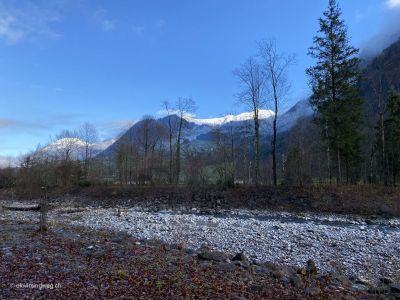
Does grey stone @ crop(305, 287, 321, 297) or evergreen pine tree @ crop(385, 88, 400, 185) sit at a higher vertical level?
evergreen pine tree @ crop(385, 88, 400, 185)

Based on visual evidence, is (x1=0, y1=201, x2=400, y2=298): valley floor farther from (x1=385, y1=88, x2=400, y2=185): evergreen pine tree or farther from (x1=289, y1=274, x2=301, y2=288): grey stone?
(x1=385, y1=88, x2=400, y2=185): evergreen pine tree

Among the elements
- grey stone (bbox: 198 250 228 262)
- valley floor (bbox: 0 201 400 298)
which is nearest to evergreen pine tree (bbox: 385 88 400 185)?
valley floor (bbox: 0 201 400 298)

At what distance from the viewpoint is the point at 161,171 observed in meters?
54.6

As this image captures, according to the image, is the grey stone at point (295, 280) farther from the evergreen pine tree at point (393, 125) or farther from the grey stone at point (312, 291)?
the evergreen pine tree at point (393, 125)

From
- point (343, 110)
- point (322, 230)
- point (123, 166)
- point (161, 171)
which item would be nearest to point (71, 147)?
point (123, 166)

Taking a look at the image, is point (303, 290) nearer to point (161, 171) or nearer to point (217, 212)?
point (217, 212)

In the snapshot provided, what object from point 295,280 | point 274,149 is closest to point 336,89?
point 274,149

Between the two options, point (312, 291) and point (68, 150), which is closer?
point (312, 291)

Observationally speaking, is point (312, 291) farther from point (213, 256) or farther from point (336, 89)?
point (336, 89)

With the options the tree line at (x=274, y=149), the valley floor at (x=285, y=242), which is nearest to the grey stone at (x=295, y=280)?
the valley floor at (x=285, y=242)

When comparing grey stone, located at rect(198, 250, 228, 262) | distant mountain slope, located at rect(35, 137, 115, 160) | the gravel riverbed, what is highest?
distant mountain slope, located at rect(35, 137, 115, 160)


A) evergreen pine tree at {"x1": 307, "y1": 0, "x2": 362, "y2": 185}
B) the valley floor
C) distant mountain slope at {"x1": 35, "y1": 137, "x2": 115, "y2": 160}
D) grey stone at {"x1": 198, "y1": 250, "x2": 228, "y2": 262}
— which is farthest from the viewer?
distant mountain slope at {"x1": 35, "y1": 137, "x2": 115, "y2": 160}

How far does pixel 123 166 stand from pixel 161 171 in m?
6.32

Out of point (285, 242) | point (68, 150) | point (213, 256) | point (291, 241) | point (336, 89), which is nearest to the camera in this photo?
point (213, 256)
